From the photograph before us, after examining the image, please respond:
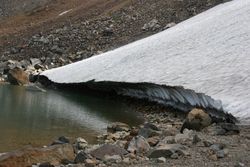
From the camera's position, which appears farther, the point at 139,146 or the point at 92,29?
the point at 92,29

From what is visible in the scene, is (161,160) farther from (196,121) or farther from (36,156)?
(196,121)

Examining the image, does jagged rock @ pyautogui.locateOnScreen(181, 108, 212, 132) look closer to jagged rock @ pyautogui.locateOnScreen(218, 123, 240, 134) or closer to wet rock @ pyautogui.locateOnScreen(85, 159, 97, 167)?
jagged rock @ pyautogui.locateOnScreen(218, 123, 240, 134)

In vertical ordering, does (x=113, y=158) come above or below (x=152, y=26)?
below

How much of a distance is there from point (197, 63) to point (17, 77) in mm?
17153

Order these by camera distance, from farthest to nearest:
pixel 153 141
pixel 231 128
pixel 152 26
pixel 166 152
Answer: pixel 152 26
pixel 231 128
pixel 153 141
pixel 166 152

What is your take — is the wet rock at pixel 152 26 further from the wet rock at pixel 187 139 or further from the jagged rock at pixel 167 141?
the jagged rock at pixel 167 141

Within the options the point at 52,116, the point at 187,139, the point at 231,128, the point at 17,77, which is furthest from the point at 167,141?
the point at 17,77

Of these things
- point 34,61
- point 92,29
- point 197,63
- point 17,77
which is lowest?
point 17,77

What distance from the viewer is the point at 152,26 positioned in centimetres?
3834

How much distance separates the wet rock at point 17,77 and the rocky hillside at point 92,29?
3805 millimetres

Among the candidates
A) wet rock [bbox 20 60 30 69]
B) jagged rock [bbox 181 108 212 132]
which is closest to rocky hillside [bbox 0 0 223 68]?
wet rock [bbox 20 60 30 69]

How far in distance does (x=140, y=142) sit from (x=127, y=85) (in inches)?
445

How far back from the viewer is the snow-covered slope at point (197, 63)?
1561cm

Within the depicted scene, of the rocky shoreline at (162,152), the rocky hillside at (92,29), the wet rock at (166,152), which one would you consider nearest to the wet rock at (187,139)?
the rocky shoreline at (162,152)
